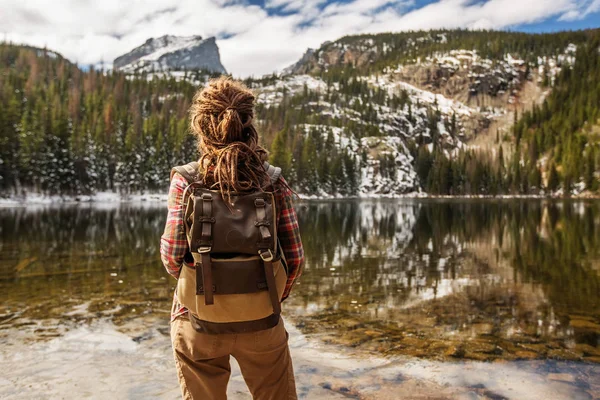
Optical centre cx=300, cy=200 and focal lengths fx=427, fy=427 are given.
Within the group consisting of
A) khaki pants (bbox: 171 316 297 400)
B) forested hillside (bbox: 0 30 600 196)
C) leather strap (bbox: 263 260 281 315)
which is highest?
forested hillside (bbox: 0 30 600 196)

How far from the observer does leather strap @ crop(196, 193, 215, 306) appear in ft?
8.14

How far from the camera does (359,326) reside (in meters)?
8.86

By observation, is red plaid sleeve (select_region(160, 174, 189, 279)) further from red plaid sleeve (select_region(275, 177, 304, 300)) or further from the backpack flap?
red plaid sleeve (select_region(275, 177, 304, 300))

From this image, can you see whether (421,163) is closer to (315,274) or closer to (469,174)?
(469,174)

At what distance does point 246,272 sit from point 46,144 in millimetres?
80581

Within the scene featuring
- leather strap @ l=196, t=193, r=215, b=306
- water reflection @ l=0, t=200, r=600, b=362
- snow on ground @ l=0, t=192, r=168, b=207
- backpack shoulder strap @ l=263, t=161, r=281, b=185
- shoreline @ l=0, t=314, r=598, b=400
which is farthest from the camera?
snow on ground @ l=0, t=192, r=168, b=207

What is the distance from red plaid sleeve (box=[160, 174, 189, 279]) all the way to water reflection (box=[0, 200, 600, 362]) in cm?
557

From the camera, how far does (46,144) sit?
70812 mm

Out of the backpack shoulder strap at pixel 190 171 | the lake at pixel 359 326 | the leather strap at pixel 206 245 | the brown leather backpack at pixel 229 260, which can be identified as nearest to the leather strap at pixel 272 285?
the brown leather backpack at pixel 229 260

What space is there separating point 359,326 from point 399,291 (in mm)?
4049

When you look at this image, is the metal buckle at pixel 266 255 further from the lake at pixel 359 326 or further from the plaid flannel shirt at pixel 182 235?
the lake at pixel 359 326

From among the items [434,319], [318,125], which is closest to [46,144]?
[434,319]

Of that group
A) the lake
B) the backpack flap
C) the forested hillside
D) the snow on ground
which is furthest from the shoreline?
the snow on ground

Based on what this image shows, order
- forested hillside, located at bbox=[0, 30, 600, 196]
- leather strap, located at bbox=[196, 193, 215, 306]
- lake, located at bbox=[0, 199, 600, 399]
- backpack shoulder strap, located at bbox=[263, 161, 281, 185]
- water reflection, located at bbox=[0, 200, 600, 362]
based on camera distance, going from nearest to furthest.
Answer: leather strap, located at bbox=[196, 193, 215, 306] < backpack shoulder strap, located at bbox=[263, 161, 281, 185] < lake, located at bbox=[0, 199, 600, 399] < water reflection, located at bbox=[0, 200, 600, 362] < forested hillside, located at bbox=[0, 30, 600, 196]
